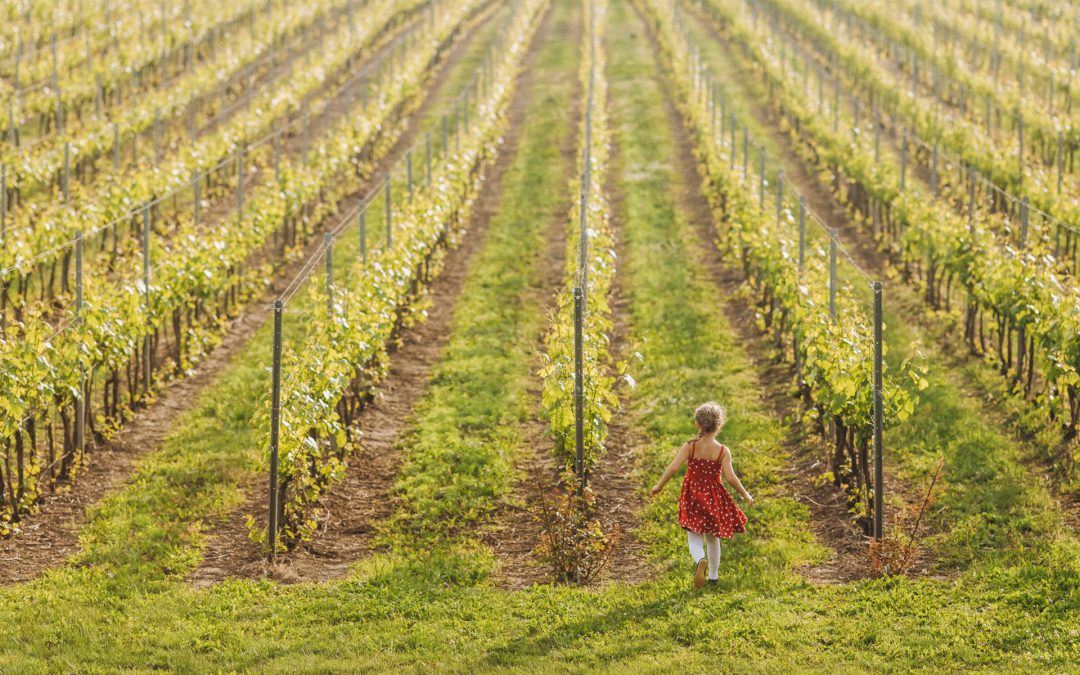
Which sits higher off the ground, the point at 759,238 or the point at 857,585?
the point at 759,238

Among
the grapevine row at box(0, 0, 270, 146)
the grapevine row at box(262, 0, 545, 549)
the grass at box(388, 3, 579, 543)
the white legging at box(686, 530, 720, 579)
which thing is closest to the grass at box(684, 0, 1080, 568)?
the white legging at box(686, 530, 720, 579)

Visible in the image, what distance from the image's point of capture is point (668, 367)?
14031 mm

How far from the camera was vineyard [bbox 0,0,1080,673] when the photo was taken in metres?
8.24

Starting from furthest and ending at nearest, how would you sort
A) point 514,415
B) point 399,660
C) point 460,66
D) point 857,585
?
point 460,66 → point 514,415 → point 857,585 → point 399,660

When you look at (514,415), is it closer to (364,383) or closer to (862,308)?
(364,383)

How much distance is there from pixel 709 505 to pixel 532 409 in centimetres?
464

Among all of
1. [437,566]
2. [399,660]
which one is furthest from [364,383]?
[399,660]

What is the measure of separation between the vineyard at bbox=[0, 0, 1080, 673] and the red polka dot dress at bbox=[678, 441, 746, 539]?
482 millimetres

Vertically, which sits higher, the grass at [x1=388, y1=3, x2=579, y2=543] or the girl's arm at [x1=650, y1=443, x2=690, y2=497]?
the girl's arm at [x1=650, y1=443, x2=690, y2=497]

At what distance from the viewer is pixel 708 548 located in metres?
8.68

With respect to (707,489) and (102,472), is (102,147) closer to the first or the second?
(102,472)

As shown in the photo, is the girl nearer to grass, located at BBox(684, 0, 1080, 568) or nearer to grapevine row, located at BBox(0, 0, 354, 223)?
grass, located at BBox(684, 0, 1080, 568)

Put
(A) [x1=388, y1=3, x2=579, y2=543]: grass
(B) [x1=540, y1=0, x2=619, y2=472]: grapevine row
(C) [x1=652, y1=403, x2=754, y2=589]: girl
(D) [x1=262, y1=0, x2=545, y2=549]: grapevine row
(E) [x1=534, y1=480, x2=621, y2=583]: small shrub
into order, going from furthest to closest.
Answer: (A) [x1=388, y1=3, x2=579, y2=543]: grass → (B) [x1=540, y1=0, x2=619, y2=472]: grapevine row → (D) [x1=262, y1=0, x2=545, y2=549]: grapevine row → (E) [x1=534, y1=480, x2=621, y2=583]: small shrub → (C) [x1=652, y1=403, x2=754, y2=589]: girl

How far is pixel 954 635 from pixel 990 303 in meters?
6.12
